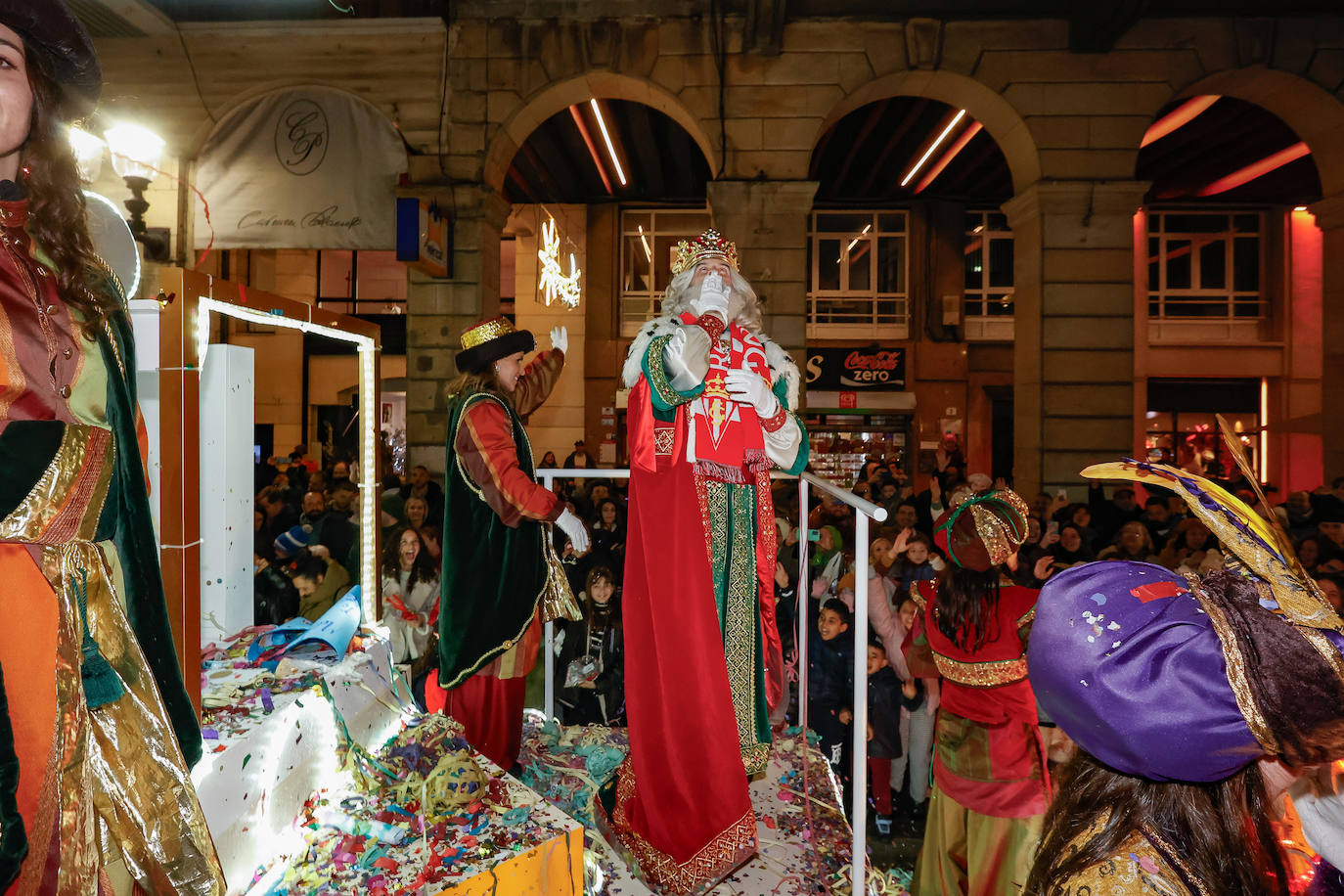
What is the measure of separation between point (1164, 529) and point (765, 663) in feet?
19.6

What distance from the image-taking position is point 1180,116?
10.6m

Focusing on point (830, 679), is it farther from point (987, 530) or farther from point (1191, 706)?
point (1191, 706)

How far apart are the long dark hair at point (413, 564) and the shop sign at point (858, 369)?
35.8ft

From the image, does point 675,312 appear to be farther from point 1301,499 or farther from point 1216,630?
point 1301,499

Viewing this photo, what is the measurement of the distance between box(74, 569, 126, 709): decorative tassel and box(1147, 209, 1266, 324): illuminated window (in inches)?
722

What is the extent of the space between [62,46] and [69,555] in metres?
0.83

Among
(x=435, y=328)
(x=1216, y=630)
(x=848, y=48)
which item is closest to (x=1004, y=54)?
(x=848, y=48)

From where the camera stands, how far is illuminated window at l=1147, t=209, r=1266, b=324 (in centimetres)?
1534

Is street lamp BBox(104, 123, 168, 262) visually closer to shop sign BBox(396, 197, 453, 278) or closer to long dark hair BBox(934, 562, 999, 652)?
shop sign BBox(396, 197, 453, 278)

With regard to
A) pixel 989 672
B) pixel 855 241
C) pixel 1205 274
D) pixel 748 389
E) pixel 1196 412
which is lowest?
pixel 989 672

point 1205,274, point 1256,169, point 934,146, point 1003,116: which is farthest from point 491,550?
point 1205,274

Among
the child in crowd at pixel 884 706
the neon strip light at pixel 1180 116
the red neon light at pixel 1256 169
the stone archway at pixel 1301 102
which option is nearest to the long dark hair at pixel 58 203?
the child in crowd at pixel 884 706

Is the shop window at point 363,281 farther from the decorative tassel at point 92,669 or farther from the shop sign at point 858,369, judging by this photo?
the decorative tassel at point 92,669

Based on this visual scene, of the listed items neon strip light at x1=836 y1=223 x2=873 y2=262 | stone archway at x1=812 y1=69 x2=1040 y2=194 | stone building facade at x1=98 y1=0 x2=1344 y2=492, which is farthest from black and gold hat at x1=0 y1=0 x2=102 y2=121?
neon strip light at x1=836 y1=223 x2=873 y2=262
